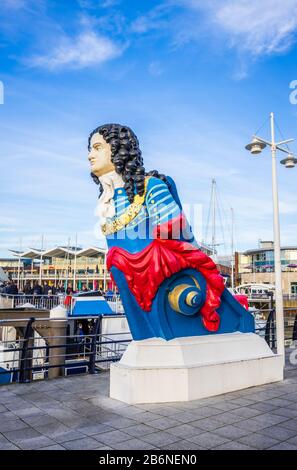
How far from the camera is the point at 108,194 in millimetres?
6340

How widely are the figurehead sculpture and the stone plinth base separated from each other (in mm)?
197

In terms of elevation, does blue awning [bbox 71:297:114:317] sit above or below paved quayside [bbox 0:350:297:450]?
above

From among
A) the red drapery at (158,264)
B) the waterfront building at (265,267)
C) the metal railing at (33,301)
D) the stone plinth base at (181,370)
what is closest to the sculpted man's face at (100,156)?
the red drapery at (158,264)

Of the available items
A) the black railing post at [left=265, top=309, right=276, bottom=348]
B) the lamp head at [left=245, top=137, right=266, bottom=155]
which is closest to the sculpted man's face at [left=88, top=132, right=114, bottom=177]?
the lamp head at [left=245, top=137, right=266, bottom=155]

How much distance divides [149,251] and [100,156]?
1.79 meters

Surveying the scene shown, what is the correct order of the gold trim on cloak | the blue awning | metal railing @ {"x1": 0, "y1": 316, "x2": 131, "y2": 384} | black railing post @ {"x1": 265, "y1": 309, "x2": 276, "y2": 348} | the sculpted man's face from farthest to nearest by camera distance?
the blue awning < black railing post @ {"x1": 265, "y1": 309, "x2": 276, "y2": 348} < metal railing @ {"x1": 0, "y1": 316, "x2": 131, "y2": 384} < the sculpted man's face < the gold trim on cloak

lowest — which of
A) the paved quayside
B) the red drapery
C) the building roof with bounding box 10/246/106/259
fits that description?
the paved quayside

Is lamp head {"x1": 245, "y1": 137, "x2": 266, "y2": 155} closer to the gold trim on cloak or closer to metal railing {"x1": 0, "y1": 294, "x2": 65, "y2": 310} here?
the gold trim on cloak

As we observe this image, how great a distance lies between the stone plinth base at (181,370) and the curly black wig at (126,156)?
93.6 inches

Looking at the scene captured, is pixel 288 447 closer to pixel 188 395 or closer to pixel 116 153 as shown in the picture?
pixel 188 395

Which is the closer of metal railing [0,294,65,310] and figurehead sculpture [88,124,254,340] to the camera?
figurehead sculpture [88,124,254,340]

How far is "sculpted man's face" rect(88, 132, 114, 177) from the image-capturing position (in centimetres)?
638

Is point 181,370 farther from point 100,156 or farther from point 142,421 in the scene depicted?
point 100,156

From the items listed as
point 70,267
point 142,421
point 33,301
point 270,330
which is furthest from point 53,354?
point 70,267
